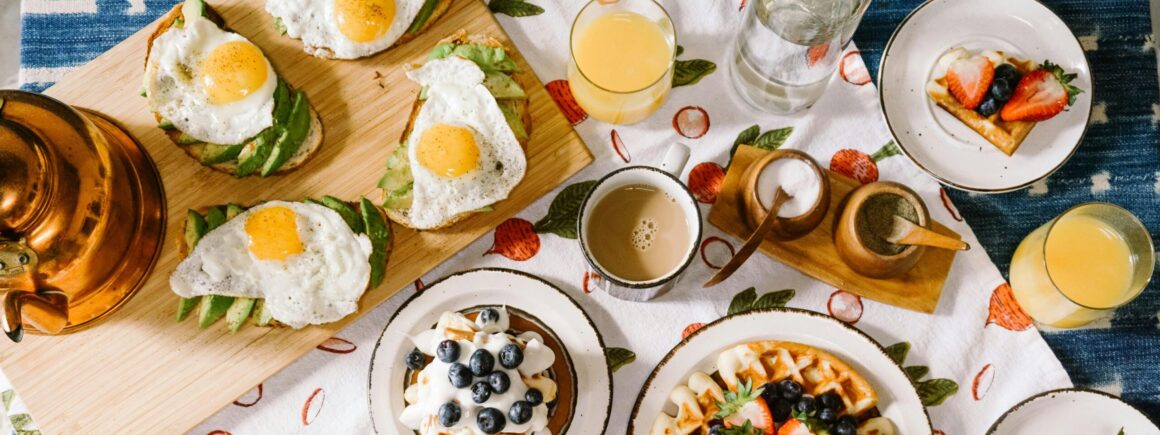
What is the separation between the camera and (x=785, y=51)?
2.46 m

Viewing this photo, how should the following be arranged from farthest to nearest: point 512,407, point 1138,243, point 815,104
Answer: point 815,104, point 1138,243, point 512,407

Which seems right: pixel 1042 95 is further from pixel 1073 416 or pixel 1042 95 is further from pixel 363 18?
pixel 363 18

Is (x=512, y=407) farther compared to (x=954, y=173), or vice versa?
(x=954, y=173)

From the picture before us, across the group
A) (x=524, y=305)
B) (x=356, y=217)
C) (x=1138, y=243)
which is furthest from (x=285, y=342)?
(x=1138, y=243)

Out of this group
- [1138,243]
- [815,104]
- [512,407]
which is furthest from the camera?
[815,104]

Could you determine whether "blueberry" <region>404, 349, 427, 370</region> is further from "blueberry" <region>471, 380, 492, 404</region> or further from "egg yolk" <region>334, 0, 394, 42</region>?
"egg yolk" <region>334, 0, 394, 42</region>

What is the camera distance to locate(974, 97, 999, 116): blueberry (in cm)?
237

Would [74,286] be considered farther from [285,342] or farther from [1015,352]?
[1015,352]

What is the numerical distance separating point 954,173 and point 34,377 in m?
2.66

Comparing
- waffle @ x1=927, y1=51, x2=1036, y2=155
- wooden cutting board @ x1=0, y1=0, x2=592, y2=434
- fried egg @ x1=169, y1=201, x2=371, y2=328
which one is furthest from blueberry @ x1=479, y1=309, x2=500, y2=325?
waffle @ x1=927, y1=51, x2=1036, y2=155

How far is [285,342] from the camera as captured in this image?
2350 millimetres

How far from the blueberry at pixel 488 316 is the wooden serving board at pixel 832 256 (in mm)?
678

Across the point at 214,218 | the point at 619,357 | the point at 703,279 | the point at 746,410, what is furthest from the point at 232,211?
the point at 746,410

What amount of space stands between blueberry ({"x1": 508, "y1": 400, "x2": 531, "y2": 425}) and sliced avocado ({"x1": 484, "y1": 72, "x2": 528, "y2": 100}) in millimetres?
856
